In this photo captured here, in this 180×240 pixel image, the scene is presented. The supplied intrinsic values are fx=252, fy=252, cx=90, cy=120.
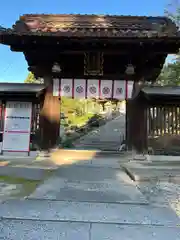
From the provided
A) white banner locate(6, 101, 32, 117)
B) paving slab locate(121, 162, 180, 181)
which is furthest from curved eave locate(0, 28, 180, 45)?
paving slab locate(121, 162, 180, 181)

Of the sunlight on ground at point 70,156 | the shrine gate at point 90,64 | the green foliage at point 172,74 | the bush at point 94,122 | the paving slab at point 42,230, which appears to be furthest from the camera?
the bush at point 94,122

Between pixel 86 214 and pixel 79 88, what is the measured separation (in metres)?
6.17

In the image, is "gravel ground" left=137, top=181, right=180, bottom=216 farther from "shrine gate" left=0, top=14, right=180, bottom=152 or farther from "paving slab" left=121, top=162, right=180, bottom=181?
"shrine gate" left=0, top=14, right=180, bottom=152

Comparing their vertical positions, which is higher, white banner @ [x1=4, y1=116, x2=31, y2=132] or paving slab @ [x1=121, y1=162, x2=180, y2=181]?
white banner @ [x1=4, y1=116, x2=31, y2=132]

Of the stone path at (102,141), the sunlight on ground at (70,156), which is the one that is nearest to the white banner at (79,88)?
the sunlight on ground at (70,156)

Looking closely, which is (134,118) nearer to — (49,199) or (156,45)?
(156,45)

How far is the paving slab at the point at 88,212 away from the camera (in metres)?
3.77

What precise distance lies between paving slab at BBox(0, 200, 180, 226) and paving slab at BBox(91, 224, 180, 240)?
16 centimetres

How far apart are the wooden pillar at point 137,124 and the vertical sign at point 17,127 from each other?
3864mm

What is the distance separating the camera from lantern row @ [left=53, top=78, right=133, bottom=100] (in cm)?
945

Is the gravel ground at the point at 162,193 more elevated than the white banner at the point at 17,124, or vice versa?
the white banner at the point at 17,124

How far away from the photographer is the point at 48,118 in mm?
9547

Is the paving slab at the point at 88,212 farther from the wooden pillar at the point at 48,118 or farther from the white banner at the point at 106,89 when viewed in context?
the white banner at the point at 106,89

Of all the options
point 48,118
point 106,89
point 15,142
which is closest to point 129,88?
point 106,89
